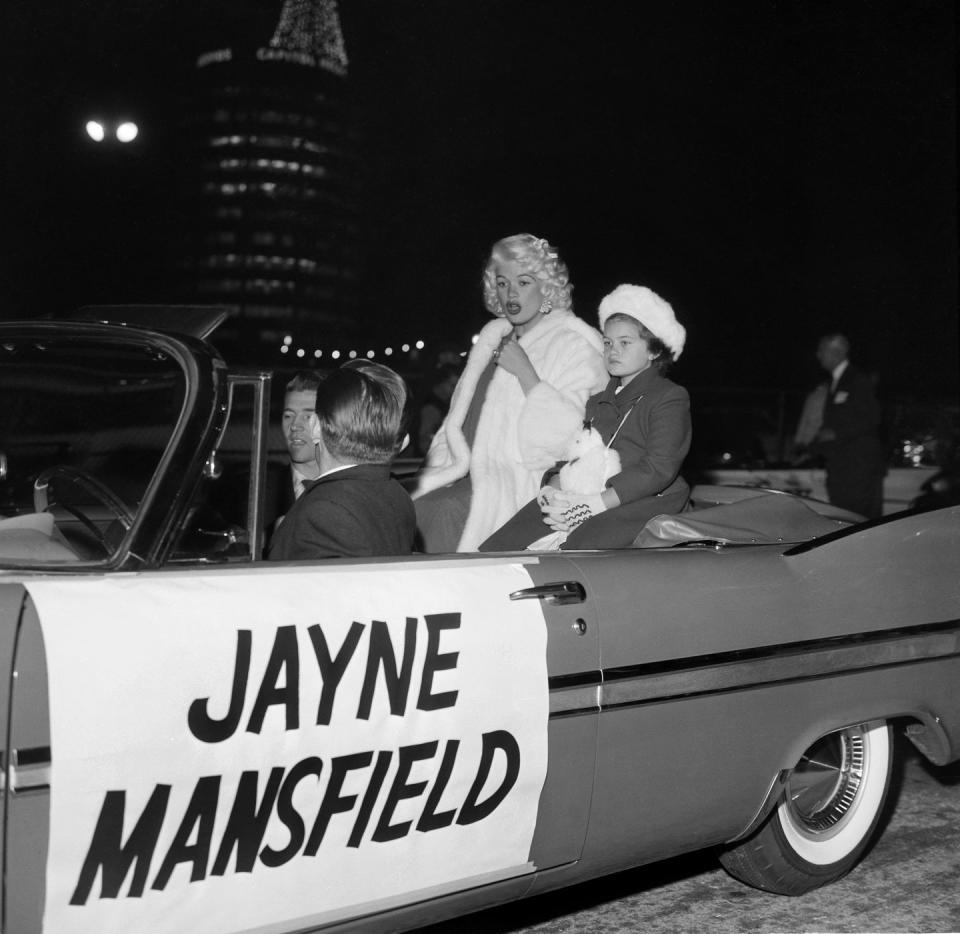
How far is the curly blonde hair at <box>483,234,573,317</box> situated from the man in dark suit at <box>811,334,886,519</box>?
489 centimetres

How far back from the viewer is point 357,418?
296 cm

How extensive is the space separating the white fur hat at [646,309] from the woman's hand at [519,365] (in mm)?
410

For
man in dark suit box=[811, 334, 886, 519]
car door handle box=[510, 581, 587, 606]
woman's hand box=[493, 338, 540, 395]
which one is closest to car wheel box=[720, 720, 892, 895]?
car door handle box=[510, 581, 587, 606]

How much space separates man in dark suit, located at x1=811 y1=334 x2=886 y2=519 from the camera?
889cm

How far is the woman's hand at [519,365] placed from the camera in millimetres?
4293

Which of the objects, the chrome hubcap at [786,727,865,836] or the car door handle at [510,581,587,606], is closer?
the car door handle at [510,581,587,606]

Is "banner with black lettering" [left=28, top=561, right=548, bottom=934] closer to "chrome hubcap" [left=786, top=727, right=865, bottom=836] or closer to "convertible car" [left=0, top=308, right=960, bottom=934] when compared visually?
"convertible car" [left=0, top=308, right=960, bottom=934]

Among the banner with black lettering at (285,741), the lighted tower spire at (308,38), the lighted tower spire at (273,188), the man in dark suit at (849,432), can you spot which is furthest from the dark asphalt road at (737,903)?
the lighted tower spire at (308,38)

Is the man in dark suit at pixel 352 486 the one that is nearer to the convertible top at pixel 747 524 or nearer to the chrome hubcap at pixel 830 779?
the convertible top at pixel 747 524

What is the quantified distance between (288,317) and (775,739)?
4207 inches

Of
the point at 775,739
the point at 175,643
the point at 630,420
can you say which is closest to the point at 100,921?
the point at 175,643

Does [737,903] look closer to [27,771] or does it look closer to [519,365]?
[519,365]

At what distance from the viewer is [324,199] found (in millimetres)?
107938

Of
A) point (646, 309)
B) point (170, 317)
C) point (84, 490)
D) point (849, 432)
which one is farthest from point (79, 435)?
point (849, 432)
